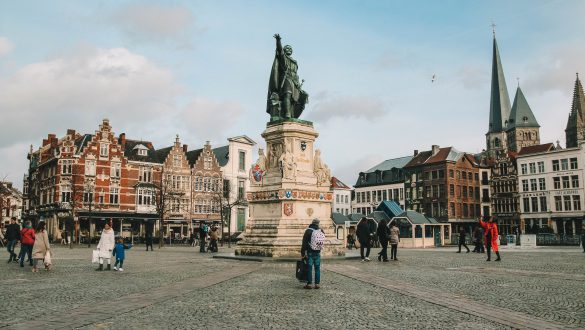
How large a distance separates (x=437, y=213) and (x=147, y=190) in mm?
43944

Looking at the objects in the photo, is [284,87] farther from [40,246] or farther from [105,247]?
[40,246]

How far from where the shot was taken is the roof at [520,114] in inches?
4481

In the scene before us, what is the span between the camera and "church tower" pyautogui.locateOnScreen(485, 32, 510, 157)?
397ft

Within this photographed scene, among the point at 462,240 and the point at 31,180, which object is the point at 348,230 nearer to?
the point at 462,240

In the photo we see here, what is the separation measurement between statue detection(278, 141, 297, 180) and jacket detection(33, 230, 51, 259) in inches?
355

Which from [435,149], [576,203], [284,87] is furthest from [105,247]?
[435,149]

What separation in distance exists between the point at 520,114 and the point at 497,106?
907 cm

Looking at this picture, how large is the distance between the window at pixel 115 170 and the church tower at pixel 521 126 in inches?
3483

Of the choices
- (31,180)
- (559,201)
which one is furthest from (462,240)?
(31,180)

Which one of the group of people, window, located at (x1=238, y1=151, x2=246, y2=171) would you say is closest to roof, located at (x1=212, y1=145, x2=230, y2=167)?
window, located at (x1=238, y1=151, x2=246, y2=171)

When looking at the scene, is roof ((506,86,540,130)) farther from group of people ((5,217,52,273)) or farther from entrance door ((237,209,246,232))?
group of people ((5,217,52,273))

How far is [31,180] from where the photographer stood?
226 feet

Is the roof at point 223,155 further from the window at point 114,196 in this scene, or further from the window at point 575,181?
the window at point 575,181

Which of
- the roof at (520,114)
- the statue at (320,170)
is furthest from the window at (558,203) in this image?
the statue at (320,170)
